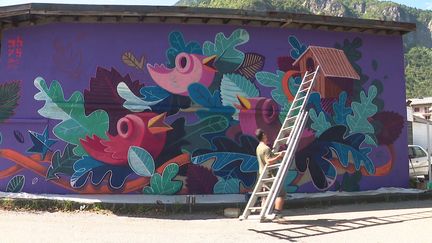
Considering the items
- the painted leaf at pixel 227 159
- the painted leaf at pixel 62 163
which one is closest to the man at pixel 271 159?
the painted leaf at pixel 227 159

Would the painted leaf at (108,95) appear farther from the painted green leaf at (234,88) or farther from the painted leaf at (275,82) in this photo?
the painted leaf at (275,82)

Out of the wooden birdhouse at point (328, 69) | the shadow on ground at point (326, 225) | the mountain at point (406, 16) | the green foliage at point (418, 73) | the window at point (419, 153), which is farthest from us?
the mountain at point (406, 16)

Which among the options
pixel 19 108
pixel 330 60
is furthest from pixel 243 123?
pixel 19 108

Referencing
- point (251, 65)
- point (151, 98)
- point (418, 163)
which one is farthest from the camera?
point (418, 163)

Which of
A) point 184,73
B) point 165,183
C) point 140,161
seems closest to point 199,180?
point 165,183

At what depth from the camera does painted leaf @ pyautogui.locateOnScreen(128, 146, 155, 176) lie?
12.1 m

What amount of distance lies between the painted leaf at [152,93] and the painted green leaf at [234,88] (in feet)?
5.34

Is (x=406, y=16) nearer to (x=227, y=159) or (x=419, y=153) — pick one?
(x=419, y=153)

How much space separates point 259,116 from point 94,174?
4515mm

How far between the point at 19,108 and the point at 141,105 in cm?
311

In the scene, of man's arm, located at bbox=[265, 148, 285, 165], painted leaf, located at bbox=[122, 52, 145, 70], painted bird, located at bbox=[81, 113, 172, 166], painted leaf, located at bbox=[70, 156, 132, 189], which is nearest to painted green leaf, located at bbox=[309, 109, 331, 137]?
man's arm, located at bbox=[265, 148, 285, 165]

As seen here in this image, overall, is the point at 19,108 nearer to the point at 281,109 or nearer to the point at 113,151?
the point at 113,151

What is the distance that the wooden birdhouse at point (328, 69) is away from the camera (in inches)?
518

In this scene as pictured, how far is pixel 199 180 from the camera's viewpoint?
12.3 meters
